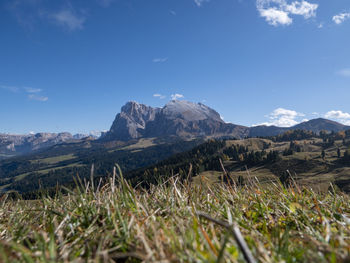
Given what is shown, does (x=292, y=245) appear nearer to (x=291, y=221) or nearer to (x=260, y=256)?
(x=260, y=256)

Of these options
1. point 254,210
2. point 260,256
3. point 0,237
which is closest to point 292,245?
point 260,256

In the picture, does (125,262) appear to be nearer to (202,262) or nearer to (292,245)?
(202,262)

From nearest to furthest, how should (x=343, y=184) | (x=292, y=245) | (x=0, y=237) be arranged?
(x=292, y=245), (x=0, y=237), (x=343, y=184)

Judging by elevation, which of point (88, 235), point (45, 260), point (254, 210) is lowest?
point (254, 210)

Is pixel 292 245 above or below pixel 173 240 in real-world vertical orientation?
below

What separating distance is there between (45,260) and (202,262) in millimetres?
955

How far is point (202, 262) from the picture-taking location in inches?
53.4

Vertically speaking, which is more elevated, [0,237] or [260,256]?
[260,256]

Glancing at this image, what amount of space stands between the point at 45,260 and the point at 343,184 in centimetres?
19795

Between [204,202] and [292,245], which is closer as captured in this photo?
[292,245]

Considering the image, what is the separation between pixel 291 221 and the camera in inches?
102

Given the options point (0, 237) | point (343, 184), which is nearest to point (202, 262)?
point (0, 237)

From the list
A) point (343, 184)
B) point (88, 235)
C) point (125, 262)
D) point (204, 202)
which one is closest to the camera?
point (125, 262)

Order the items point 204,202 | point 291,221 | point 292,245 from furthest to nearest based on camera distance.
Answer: point 204,202 < point 291,221 < point 292,245
